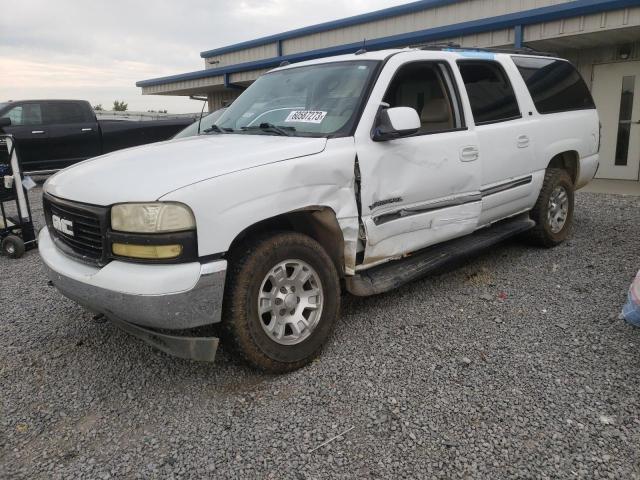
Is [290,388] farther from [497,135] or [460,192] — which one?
[497,135]

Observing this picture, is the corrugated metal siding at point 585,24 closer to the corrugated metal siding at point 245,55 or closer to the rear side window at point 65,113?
the corrugated metal siding at point 245,55

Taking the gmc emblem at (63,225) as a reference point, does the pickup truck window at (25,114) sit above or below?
above

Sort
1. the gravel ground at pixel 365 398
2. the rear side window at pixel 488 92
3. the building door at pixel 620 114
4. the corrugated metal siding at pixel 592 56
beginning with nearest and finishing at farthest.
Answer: the gravel ground at pixel 365 398, the rear side window at pixel 488 92, the corrugated metal siding at pixel 592 56, the building door at pixel 620 114

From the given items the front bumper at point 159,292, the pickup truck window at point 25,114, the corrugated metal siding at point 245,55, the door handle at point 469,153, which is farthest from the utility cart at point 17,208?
the corrugated metal siding at point 245,55

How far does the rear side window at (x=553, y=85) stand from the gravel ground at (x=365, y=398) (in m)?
1.97

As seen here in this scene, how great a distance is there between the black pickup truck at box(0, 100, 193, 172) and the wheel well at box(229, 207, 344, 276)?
1015cm

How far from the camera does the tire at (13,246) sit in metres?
5.73

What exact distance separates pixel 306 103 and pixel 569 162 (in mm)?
3440

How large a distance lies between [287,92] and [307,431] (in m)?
2.49

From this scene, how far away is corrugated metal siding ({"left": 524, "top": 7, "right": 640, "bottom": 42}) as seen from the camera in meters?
8.03

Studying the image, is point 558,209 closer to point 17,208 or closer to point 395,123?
point 395,123

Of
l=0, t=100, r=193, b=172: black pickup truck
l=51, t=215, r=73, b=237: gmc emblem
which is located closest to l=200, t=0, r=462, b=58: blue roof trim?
l=0, t=100, r=193, b=172: black pickup truck

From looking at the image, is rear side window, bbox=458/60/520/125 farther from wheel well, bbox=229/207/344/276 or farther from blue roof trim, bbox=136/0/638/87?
blue roof trim, bbox=136/0/638/87

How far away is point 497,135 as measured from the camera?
14.3ft
